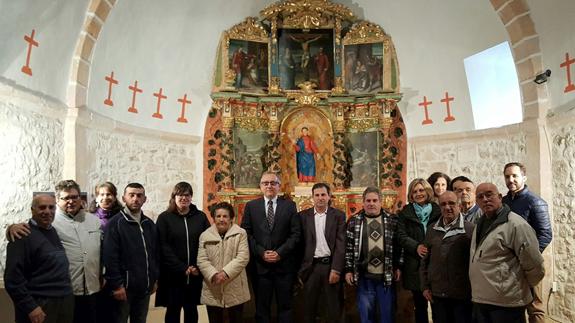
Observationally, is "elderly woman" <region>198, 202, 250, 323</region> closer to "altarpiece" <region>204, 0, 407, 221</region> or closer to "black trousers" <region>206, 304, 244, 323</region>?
"black trousers" <region>206, 304, 244, 323</region>

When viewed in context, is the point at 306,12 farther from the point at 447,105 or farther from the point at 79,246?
the point at 79,246

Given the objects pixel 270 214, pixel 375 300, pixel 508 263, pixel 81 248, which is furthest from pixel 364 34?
pixel 81 248

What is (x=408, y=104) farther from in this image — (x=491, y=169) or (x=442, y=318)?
(x=442, y=318)

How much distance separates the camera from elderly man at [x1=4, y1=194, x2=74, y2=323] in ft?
10.7

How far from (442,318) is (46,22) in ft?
17.1

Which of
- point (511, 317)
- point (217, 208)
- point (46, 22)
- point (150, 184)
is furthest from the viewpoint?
point (150, 184)

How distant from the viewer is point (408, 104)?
9.48 metres

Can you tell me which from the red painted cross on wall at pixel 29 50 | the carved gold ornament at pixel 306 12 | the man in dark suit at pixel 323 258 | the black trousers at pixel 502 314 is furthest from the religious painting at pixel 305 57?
the black trousers at pixel 502 314

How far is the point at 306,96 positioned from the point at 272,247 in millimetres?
5075

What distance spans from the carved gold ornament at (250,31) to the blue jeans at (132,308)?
20.7ft

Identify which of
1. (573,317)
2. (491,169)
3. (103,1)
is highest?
(103,1)

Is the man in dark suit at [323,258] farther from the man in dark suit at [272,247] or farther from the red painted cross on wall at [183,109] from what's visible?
the red painted cross on wall at [183,109]

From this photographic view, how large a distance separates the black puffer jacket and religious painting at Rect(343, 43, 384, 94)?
17.5 feet

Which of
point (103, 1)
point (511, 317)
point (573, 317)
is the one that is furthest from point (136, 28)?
point (573, 317)
